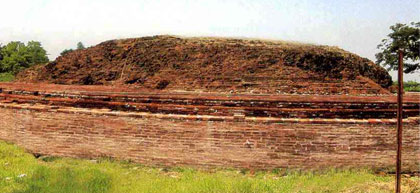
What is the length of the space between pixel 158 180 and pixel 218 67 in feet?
19.4

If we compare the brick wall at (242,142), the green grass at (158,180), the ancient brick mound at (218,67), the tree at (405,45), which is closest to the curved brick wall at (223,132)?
the brick wall at (242,142)

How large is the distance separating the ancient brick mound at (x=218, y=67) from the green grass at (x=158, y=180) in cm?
430

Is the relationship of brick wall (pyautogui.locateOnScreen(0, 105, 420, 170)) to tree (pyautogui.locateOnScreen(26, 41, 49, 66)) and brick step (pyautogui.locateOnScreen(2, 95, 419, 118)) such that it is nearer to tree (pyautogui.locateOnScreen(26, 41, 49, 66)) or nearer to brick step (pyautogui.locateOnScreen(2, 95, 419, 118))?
brick step (pyautogui.locateOnScreen(2, 95, 419, 118))

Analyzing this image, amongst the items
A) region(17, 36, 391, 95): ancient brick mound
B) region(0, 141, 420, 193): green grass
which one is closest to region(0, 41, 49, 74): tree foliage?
region(17, 36, 391, 95): ancient brick mound

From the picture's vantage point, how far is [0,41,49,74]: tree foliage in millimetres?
31719

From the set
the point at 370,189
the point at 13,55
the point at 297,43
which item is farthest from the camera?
the point at 13,55

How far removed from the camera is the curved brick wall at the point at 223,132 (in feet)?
15.3

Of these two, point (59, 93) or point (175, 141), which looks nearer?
point (175, 141)

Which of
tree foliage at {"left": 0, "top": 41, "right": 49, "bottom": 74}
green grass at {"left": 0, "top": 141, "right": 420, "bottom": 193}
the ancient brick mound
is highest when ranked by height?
tree foliage at {"left": 0, "top": 41, "right": 49, "bottom": 74}

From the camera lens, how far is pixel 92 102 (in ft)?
19.0

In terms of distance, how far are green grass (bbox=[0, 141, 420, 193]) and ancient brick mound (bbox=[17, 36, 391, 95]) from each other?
4298mm

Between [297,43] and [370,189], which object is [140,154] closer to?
[370,189]

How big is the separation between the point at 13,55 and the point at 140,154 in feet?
105

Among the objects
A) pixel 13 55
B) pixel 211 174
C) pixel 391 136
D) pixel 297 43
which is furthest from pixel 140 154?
pixel 13 55
